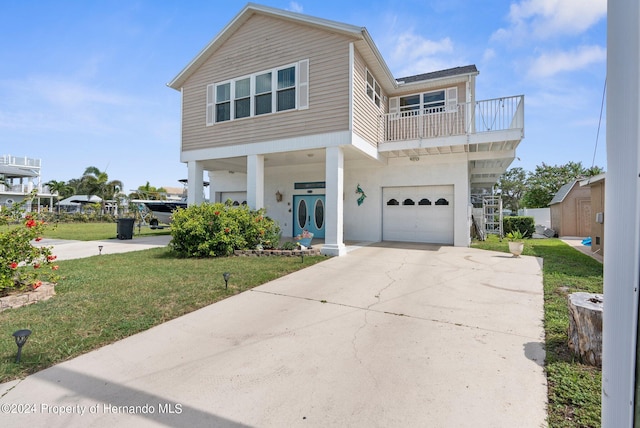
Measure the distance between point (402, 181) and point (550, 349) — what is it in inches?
366

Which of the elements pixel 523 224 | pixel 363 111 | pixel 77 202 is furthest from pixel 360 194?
pixel 77 202

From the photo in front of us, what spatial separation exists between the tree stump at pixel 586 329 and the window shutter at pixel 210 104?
38.4ft

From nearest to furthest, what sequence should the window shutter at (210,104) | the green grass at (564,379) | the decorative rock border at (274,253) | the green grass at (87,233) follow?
the green grass at (564,379) → the decorative rock border at (274,253) → the window shutter at (210,104) → the green grass at (87,233)

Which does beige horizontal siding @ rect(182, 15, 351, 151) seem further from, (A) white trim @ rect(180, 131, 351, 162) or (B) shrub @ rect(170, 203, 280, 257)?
(B) shrub @ rect(170, 203, 280, 257)

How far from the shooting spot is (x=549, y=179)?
33.9m

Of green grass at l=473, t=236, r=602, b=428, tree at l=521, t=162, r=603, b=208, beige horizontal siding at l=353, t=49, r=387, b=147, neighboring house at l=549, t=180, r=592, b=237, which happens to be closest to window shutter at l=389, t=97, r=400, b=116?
beige horizontal siding at l=353, t=49, r=387, b=147

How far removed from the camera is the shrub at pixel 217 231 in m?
8.53

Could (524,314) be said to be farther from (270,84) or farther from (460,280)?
(270,84)

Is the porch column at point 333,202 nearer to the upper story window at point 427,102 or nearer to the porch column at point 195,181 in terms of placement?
the upper story window at point 427,102

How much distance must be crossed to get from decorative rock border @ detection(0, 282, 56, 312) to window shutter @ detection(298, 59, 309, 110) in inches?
299

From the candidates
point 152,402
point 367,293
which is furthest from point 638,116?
point 367,293

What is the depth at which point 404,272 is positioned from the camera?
6.72m

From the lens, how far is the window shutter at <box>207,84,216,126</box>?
11.4 metres

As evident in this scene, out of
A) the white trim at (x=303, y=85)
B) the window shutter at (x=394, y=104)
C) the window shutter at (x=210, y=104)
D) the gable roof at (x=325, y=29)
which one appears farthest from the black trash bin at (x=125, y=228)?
the window shutter at (x=394, y=104)
